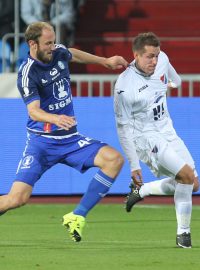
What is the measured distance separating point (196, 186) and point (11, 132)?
6.28 metres

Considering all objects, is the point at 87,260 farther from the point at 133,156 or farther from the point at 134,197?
the point at 134,197

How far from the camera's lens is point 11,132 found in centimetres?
1683

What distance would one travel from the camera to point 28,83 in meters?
10.1

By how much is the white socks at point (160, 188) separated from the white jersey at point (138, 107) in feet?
2.40

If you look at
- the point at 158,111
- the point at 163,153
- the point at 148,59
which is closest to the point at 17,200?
the point at 163,153

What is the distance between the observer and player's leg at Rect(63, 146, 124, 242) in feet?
33.1

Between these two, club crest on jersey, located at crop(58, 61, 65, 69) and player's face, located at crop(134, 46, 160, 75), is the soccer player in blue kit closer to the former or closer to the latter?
club crest on jersey, located at crop(58, 61, 65, 69)

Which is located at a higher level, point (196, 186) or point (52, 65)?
point (52, 65)

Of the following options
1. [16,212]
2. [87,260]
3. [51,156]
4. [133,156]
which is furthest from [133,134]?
[16,212]

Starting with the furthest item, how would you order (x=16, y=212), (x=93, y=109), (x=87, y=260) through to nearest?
(x=93, y=109) → (x=16, y=212) → (x=87, y=260)

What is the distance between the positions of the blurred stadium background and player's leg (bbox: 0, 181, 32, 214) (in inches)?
253

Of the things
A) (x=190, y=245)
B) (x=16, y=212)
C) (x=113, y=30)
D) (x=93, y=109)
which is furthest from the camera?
(x=113, y=30)

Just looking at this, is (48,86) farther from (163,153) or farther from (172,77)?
(172,77)

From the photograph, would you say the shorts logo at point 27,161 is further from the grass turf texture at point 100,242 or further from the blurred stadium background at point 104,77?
the blurred stadium background at point 104,77
